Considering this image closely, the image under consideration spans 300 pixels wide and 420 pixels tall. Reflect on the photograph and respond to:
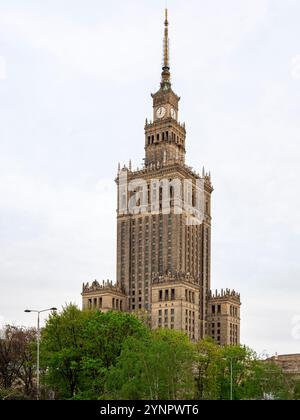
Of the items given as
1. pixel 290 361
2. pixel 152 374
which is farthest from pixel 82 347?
pixel 290 361

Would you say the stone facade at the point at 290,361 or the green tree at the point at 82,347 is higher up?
the green tree at the point at 82,347

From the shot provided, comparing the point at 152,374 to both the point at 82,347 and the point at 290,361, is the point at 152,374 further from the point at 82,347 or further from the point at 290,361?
the point at 290,361

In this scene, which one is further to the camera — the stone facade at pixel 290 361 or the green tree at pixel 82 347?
the stone facade at pixel 290 361

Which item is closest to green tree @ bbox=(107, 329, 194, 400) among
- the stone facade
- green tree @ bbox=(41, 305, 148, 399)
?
green tree @ bbox=(41, 305, 148, 399)

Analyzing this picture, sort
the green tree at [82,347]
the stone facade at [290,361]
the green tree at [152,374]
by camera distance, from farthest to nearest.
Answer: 1. the stone facade at [290,361]
2. the green tree at [82,347]
3. the green tree at [152,374]

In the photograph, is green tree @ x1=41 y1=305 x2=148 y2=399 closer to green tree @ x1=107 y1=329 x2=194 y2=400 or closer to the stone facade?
green tree @ x1=107 y1=329 x2=194 y2=400

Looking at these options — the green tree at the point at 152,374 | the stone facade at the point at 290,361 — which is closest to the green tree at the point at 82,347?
the green tree at the point at 152,374

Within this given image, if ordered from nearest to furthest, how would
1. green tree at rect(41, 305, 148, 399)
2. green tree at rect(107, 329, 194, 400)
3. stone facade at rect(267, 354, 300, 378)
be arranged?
1. green tree at rect(107, 329, 194, 400)
2. green tree at rect(41, 305, 148, 399)
3. stone facade at rect(267, 354, 300, 378)

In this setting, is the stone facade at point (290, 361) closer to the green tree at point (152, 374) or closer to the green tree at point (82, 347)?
the green tree at point (82, 347)

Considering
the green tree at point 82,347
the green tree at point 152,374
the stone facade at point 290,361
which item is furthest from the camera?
the stone facade at point 290,361

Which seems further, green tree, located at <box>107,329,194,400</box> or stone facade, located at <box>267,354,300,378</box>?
stone facade, located at <box>267,354,300,378</box>

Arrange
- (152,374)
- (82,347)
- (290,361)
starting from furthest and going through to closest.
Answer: (290,361)
(82,347)
(152,374)
